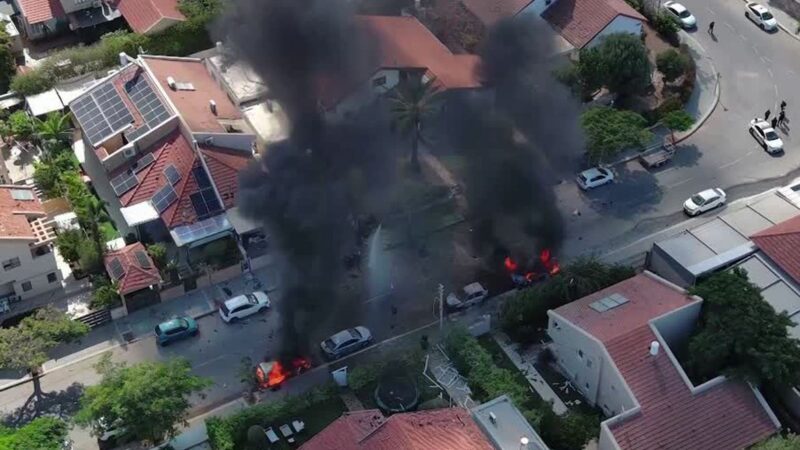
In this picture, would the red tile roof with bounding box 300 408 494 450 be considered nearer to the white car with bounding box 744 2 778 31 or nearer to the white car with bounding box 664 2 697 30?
the white car with bounding box 664 2 697 30

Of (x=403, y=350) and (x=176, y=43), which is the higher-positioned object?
(x=176, y=43)

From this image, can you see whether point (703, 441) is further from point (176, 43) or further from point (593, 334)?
point (176, 43)

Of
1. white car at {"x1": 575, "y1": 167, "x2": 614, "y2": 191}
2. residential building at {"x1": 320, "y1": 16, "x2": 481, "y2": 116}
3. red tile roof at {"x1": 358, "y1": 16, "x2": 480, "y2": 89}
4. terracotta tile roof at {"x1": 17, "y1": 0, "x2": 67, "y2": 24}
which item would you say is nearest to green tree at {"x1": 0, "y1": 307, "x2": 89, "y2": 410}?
residential building at {"x1": 320, "y1": 16, "x2": 481, "y2": 116}

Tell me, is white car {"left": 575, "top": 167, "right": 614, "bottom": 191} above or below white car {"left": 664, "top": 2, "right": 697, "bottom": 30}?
below

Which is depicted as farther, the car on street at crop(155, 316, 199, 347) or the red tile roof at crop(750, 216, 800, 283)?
the car on street at crop(155, 316, 199, 347)

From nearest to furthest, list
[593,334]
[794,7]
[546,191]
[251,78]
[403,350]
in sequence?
[593,334] → [403,350] → [546,191] → [251,78] → [794,7]

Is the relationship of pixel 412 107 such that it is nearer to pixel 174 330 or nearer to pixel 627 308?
pixel 627 308

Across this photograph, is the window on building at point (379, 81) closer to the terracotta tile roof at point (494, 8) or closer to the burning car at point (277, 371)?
the terracotta tile roof at point (494, 8)

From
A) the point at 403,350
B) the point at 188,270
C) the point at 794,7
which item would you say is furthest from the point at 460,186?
the point at 794,7
